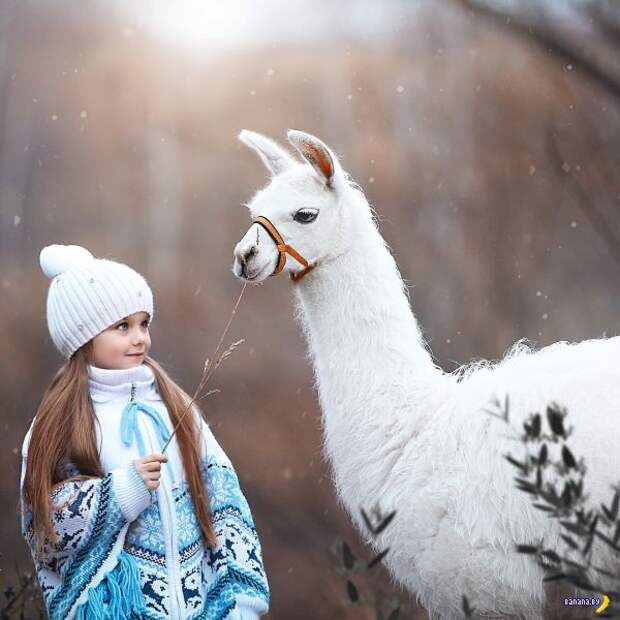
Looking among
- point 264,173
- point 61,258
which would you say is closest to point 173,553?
point 61,258

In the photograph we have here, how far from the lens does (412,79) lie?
16.2 feet

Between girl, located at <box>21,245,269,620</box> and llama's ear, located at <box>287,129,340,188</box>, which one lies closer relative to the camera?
girl, located at <box>21,245,269,620</box>

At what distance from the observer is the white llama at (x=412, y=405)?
224 cm

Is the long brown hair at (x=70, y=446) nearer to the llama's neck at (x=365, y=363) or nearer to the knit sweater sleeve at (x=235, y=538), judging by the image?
the knit sweater sleeve at (x=235, y=538)

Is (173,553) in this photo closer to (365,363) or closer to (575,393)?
(365,363)

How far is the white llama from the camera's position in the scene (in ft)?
7.34

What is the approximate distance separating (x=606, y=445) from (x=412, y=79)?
311 centimetres

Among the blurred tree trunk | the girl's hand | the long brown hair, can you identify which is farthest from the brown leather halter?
the blurred tree trunk

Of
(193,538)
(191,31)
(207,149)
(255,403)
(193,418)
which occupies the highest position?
(191,31)

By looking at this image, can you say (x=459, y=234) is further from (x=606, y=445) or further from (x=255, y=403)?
(x=606, y=445)

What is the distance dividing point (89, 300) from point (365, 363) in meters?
0.72

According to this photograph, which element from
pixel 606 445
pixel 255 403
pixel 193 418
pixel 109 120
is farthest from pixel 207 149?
pixel 606 445

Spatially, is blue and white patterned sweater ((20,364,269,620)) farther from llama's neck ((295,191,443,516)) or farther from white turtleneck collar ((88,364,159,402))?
llama's neck ((295,191,443,516))

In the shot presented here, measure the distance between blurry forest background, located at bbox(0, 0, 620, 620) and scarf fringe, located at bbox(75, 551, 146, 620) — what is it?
8.16 feet
